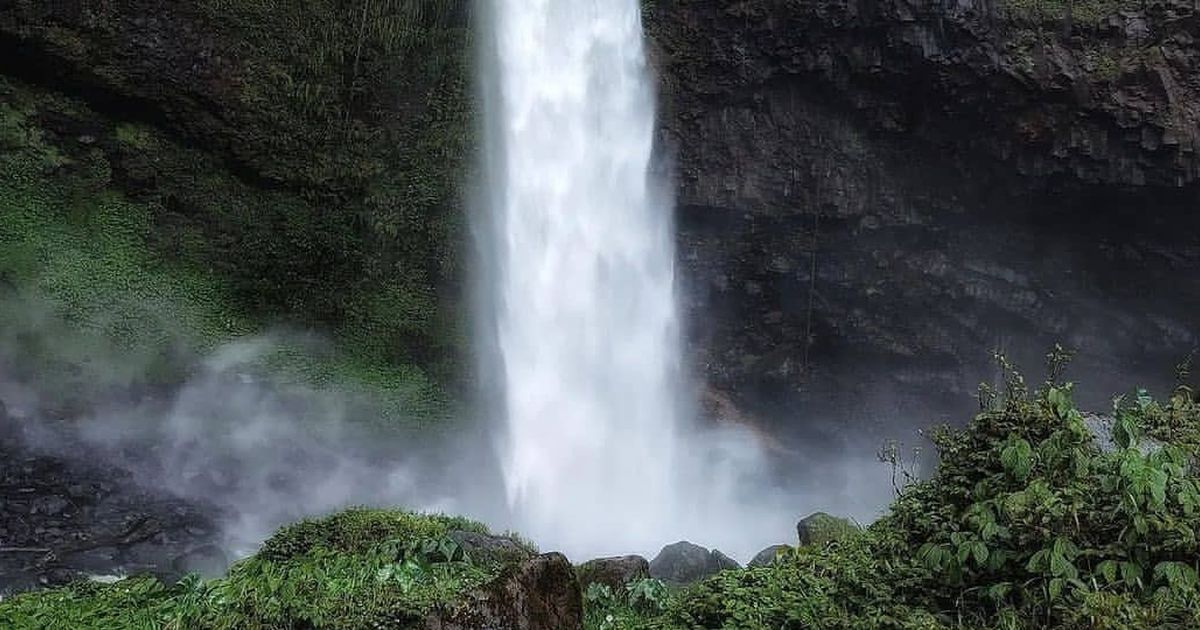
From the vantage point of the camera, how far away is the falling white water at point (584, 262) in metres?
15.5

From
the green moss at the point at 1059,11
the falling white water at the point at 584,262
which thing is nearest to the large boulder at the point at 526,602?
the falling white water at the point at 584,262

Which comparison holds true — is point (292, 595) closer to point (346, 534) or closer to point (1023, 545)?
point (346, 534)

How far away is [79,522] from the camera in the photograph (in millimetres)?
10953

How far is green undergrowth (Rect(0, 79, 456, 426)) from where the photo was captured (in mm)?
15117

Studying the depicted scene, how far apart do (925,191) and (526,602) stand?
1565cm

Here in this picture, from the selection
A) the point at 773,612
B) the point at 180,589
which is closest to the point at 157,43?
the point at 180,589

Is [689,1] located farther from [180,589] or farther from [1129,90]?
[180,589]

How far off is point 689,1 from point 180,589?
15.9 metres

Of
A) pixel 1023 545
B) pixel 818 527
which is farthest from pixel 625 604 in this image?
pixel 818 527

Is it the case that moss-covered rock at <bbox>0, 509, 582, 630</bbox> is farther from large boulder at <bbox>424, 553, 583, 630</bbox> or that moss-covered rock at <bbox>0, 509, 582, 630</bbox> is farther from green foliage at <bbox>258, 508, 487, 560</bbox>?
green foliage at <bbox>258, 508, 487, 560</bbox>

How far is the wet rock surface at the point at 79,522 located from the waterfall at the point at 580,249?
220 inches

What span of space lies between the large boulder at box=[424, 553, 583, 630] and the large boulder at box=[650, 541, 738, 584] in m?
4.63

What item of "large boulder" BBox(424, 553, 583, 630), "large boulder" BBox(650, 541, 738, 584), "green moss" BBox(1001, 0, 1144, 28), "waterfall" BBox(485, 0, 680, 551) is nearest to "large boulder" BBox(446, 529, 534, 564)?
"large boulder" BBox(424, 553, 583, 630)

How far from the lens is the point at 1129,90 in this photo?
14562 millimetres
